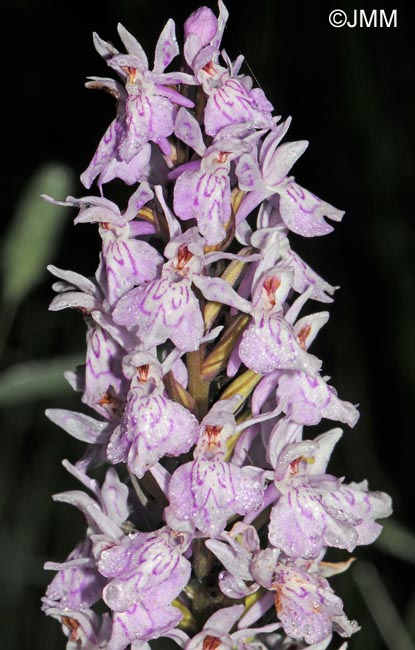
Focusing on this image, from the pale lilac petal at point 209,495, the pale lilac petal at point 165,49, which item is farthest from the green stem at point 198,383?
the pale lilac petal at point 165,49

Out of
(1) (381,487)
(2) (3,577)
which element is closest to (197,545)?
(2) (3,577)

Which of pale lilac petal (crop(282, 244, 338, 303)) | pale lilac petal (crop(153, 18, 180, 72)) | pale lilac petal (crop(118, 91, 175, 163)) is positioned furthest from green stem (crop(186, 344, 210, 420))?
pale lilac petal (crop(153, 18, 180, 72))

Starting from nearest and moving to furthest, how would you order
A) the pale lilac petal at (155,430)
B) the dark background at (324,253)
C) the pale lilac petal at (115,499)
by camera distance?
the pale lilac petal at (155,430) < the pale lilac petal at (115,499) < the dark background at (324,253)

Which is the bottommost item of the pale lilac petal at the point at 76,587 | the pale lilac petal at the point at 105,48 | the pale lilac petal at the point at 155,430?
the pale lilac petal at the point at 76,587

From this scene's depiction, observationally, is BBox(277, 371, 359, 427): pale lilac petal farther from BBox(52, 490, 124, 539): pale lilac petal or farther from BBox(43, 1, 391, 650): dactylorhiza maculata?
BBox(52, 490, 124, 539): pale lilac petal

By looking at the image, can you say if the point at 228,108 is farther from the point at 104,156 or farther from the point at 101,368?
the point at 101,368

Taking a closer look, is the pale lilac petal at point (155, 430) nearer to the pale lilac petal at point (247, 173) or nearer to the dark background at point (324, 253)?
the pale lilac petal at point (247, 173)

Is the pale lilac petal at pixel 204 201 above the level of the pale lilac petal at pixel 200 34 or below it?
below
